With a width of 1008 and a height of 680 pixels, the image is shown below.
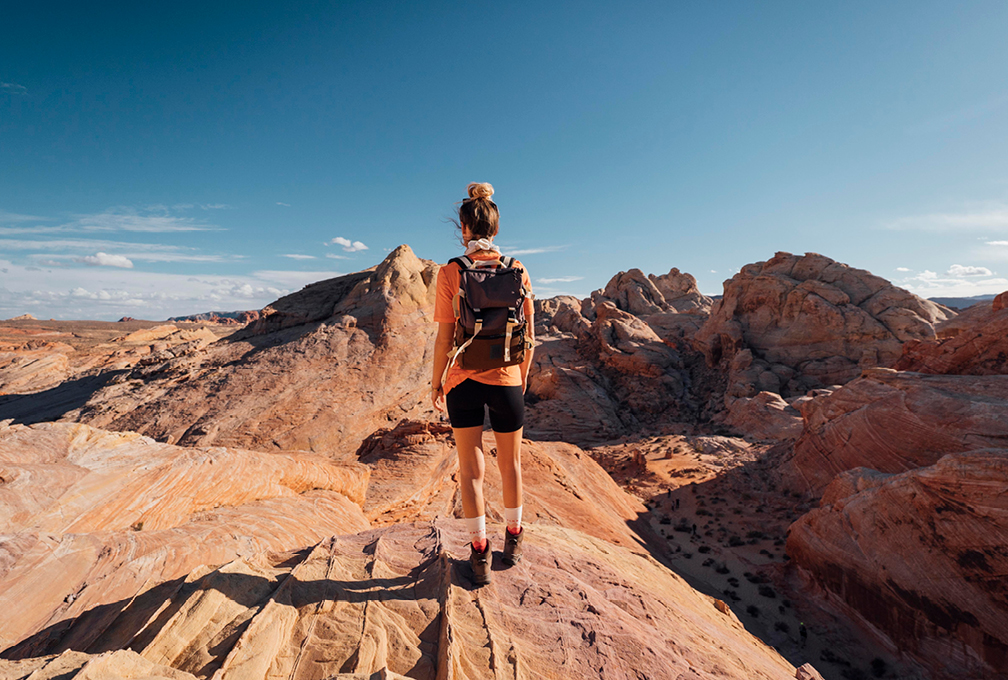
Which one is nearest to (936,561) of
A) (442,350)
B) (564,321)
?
(442,350)

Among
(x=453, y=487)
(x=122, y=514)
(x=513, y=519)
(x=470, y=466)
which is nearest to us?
(x=470, y=466)

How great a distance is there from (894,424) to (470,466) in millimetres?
14531

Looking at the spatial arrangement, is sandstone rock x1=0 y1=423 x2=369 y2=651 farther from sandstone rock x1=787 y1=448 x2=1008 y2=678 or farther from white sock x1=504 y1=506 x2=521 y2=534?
sandstone rock x1=787 y1=448 x2=1008 y2=678

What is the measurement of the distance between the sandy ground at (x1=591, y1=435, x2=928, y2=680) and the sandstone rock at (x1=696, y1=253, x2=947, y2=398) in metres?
12.2

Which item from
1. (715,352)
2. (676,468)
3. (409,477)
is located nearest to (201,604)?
(409,477)

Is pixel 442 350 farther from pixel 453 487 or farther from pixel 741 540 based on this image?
pixel 741 540

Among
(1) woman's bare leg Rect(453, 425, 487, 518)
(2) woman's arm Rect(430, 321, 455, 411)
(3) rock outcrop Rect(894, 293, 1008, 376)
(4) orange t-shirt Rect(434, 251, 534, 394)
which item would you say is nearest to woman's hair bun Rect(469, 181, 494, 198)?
(4) orange t-shirt Rect(434, 251, 534, 394)

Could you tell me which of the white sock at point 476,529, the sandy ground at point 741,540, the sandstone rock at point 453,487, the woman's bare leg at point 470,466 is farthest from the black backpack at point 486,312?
the sandy ground at point 741,540

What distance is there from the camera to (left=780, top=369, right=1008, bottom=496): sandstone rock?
33.5ft

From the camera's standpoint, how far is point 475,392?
3.42 meters

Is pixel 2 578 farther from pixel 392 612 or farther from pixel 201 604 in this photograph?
pixel 392 612

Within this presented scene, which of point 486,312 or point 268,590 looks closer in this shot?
point 268,590

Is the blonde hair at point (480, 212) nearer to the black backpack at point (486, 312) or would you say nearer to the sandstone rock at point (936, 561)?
the black backpack at point (486, 312)

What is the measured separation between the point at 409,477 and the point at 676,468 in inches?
612
